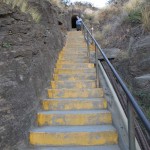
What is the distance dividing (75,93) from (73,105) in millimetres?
588

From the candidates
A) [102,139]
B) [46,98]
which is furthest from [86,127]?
[46,98]

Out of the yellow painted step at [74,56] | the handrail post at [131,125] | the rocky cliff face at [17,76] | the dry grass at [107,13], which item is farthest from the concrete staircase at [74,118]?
the dry grass at [107,13]

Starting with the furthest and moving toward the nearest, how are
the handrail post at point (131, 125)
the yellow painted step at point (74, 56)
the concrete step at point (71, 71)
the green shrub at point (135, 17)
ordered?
the green shrub at point (135, 17) < the yellow painted step at point (74, 56) < the concrete step at point (71, 71) < the handrail post at point (131, 125)

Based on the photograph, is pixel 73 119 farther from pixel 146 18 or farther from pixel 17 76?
pixel 146 18

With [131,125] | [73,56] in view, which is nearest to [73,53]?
[73,56]

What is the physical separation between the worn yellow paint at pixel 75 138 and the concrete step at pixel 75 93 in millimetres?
1700

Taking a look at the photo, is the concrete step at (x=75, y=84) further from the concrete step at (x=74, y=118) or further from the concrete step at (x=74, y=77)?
the concrete step at (x=74, y=118)

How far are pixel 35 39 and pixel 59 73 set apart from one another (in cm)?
230

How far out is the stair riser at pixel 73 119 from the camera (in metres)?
5.09

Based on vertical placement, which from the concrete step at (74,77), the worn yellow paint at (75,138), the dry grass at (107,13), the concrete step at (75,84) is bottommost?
the worn yellow paint at (75,138)

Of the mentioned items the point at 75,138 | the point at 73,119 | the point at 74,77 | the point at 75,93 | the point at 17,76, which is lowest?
the point at 75,138

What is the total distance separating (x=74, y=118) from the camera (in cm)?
512

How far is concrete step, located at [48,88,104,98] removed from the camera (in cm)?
620

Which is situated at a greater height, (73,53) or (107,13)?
(107,13)
